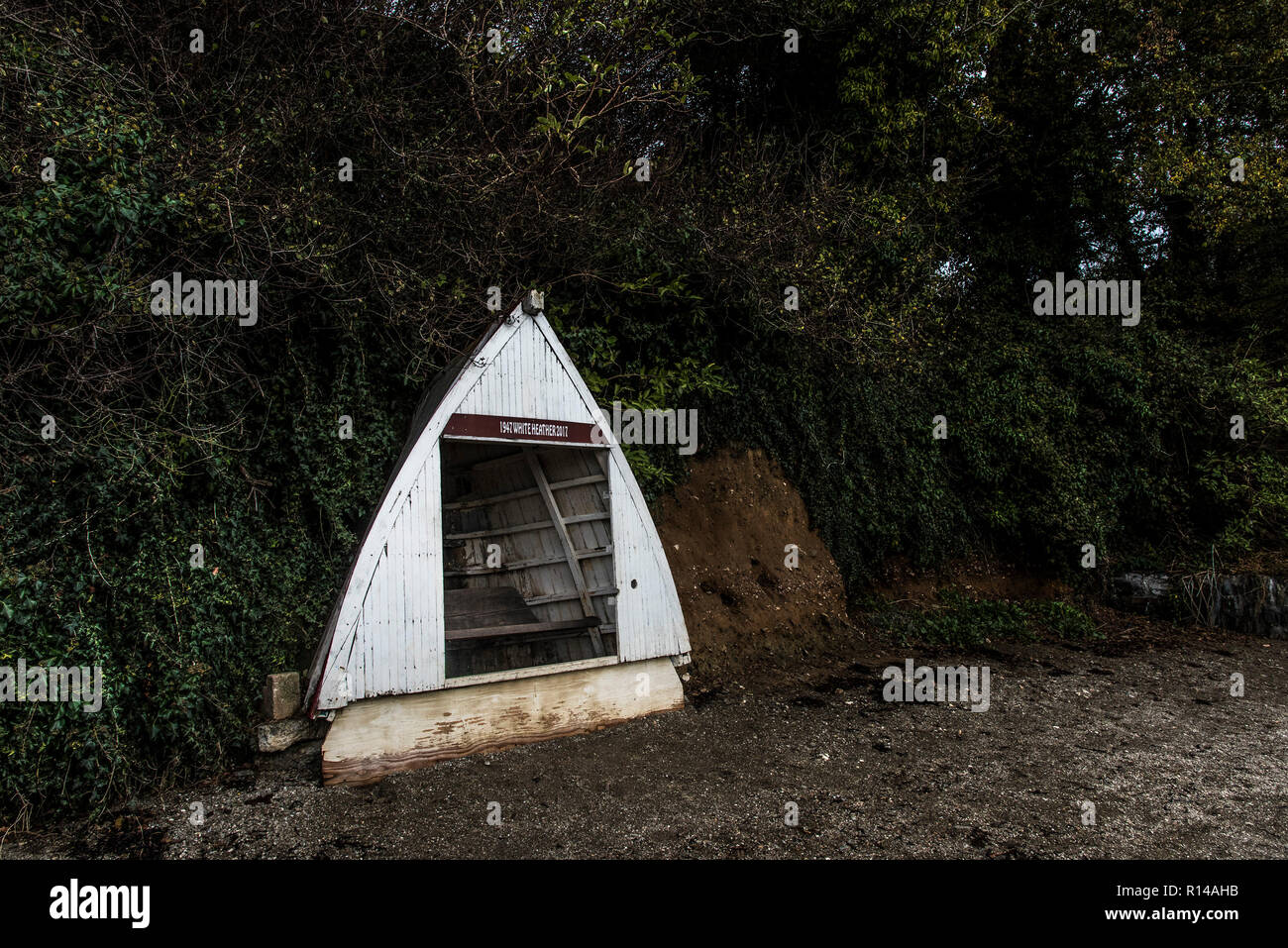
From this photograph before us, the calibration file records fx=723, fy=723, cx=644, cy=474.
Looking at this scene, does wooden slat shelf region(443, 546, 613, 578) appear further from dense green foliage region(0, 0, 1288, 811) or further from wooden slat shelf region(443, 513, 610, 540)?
dense green foliage region(0, 0, 1288, 811)

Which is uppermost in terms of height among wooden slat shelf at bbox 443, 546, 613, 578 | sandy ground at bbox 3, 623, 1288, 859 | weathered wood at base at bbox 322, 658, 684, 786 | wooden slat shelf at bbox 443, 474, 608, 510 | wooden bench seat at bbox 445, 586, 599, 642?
wooden slat shelf at bbox 443, 474, 608, 510

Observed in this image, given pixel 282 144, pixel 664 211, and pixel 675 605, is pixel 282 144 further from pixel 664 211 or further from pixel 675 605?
pixel 675 605

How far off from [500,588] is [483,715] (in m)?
1.98

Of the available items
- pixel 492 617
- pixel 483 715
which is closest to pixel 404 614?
pixel 483 715

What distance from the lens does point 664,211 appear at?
908cm

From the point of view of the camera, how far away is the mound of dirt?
28.2 ft

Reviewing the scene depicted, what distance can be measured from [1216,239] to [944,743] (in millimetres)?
13191

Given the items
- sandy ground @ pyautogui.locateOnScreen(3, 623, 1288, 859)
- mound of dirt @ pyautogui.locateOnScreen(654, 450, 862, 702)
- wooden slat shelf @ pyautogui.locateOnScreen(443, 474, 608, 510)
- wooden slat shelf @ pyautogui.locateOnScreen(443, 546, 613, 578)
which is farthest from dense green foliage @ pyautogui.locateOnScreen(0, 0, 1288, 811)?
wooden slat shelf @ pyautogui.locateOnScreen(443, 546, 613, 578)

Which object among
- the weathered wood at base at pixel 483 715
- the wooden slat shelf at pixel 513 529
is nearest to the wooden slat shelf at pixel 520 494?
the wooden slat shelf at pixel 513 529

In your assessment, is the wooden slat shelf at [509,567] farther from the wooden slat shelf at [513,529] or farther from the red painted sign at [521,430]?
the red painted sign at [521,430]

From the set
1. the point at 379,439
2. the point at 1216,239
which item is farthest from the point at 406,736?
the point at 1216,239

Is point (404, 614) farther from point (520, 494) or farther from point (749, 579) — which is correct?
point (749, 579)

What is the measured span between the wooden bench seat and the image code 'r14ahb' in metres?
0.02

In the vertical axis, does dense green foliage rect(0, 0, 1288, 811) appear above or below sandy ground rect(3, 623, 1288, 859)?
above
